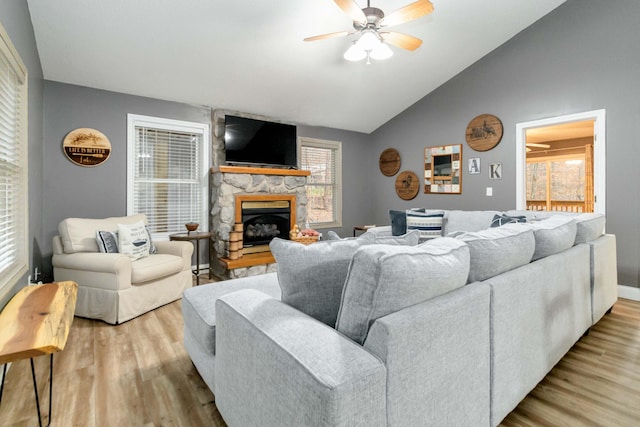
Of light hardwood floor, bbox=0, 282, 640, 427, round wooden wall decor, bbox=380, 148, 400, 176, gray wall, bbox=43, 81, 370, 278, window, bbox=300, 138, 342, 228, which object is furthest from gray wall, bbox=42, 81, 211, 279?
round wooden wall decor, bbox=380, 148, 400, 176

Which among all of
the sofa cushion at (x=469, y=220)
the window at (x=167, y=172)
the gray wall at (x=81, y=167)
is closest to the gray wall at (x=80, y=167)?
the gray wall at (x=81, y=167)

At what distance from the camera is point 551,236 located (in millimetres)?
1833

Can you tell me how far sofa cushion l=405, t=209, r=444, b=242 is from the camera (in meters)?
3.87

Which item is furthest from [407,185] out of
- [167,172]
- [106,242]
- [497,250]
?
[106,242]

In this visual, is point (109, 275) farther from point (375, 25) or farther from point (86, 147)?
point (375, 25)

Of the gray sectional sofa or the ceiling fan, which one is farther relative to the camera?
the ceiling fan

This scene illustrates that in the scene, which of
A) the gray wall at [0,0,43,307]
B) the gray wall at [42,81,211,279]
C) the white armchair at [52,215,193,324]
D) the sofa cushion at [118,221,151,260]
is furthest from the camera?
the gray wall at [42,81,211,279]

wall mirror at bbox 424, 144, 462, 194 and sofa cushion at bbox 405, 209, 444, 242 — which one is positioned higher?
wall mirror at bbox 424, 144, 462, 194

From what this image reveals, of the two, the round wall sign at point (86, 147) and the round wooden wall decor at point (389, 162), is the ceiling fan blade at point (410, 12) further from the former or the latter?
the round wall sign at point (86, 147)

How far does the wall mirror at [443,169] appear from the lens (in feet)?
16.3

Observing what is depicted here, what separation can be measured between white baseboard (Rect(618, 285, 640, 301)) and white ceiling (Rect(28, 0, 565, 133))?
3.38 meters

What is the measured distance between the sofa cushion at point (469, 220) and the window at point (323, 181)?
8.01 ft

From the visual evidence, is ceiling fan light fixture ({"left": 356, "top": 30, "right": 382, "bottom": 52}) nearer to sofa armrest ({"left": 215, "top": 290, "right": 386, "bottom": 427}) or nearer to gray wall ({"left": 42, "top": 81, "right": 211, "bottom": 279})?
sofa armrest ({"left": 215, "top": 290, "right": 386, "bottom": 427})

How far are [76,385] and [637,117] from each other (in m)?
5.36
